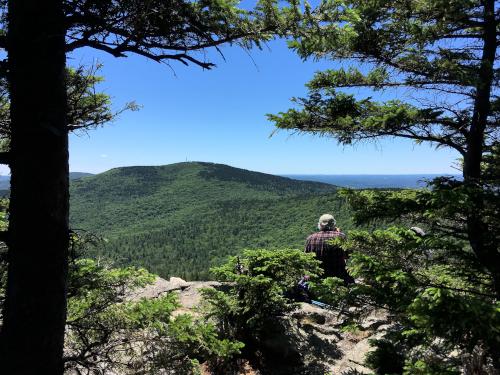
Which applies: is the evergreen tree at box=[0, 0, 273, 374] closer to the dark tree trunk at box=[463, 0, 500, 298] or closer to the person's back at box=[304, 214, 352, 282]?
the dark tree trunk at box=[463, 0, 500, 298]

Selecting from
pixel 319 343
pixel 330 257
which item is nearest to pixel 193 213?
pixel 330 257

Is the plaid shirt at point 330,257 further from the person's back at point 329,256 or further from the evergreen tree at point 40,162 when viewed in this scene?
the evergreen tree at point 40,162

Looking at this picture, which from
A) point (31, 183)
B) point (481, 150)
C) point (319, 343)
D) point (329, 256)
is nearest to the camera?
point (31, 183)

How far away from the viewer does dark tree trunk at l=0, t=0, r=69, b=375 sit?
2.68 m

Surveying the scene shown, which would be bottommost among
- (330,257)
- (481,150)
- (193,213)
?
(193,213)

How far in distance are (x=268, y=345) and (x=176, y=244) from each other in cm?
10800

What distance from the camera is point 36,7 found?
2676 millimetres

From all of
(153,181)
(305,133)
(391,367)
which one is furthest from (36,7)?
(153,181)

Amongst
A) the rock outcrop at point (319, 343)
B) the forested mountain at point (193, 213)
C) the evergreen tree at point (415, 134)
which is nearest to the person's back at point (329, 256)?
the rock outcrop at point (319, 343)

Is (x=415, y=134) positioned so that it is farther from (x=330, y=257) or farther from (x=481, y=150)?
(x=330, y=257)

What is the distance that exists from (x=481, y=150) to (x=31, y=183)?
481cm

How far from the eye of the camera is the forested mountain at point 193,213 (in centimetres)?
9145

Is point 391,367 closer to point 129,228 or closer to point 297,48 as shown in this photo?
point 297,48

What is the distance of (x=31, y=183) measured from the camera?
2.69 m
